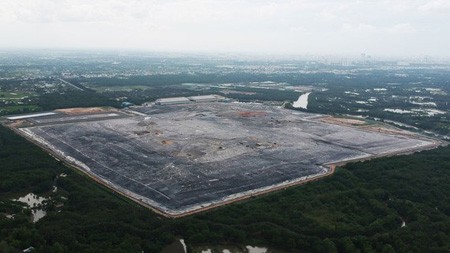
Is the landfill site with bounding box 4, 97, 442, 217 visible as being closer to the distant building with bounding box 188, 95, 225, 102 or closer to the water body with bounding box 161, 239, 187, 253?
the water body with bounding box 161, 239, 187, 253

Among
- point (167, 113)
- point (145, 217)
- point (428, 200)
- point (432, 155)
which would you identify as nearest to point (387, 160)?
point (432, 155)

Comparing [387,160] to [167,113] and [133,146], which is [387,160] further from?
[167,113]

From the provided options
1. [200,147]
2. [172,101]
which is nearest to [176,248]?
[200,147]

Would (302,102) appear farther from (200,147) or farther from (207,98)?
(200,147)

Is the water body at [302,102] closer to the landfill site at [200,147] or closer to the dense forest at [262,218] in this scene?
the landfill site at [200,147]

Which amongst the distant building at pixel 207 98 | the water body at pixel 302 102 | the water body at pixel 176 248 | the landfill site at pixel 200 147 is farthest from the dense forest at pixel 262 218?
the distant building at pixel 207 98
